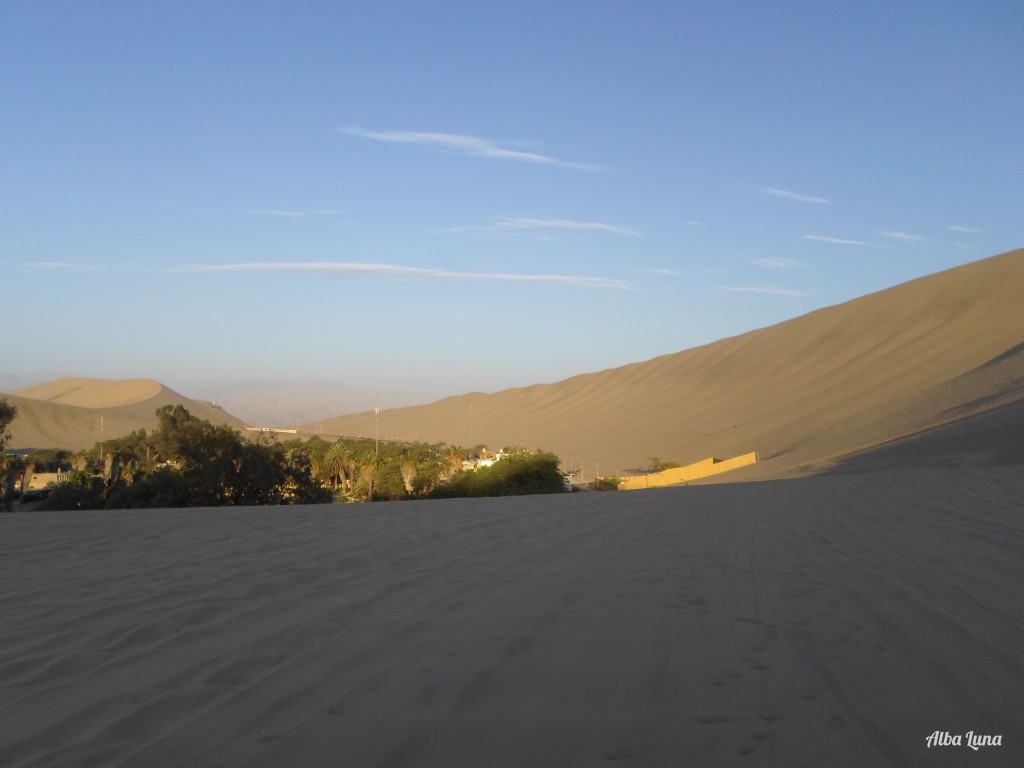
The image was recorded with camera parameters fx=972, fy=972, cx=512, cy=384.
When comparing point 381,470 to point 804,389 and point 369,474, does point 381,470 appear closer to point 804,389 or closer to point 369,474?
point 369,474

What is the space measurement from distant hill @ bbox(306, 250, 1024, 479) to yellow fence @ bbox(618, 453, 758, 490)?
6.56 feet

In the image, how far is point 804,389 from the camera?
7119cm

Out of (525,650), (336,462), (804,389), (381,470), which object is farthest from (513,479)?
(804,389)

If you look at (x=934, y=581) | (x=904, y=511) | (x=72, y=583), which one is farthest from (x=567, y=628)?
(x=904, y=511)

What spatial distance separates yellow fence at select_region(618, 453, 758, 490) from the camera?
42.8 metres

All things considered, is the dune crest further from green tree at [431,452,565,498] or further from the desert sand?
the desert sand

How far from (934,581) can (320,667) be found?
3913 millimetres

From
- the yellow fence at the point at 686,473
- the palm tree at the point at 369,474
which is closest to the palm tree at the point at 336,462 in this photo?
the palm tree at the point at 369,474

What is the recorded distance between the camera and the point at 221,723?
3719 millimetres

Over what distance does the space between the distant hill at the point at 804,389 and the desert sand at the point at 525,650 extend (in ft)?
87.8

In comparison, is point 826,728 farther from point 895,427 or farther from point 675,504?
point 895,427

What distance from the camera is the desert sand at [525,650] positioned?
342cm

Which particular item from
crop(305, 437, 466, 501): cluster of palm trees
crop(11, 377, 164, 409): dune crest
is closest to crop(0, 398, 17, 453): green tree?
crop(305, 437, 466, 501): cluster of palm trees

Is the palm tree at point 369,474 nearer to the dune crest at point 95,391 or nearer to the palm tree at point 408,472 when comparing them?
the palm tree at point 408,472
